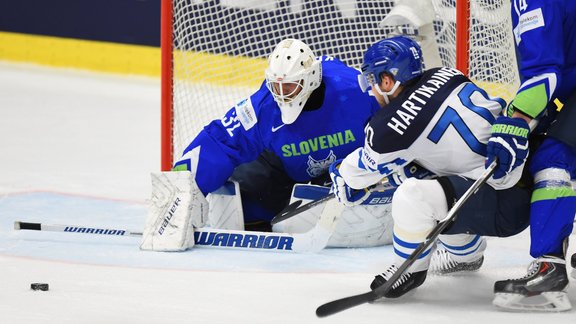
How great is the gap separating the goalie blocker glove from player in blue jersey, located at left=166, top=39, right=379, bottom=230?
3.27 feet

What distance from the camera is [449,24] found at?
425 cm

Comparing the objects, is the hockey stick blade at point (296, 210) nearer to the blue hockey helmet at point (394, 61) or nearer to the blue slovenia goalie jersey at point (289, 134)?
the blue slovenia goalie jersey at point (289, 134)

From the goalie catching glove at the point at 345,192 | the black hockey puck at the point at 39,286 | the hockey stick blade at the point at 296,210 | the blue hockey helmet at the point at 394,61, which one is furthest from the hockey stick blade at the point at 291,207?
the black hockey puck at the point at 39,286

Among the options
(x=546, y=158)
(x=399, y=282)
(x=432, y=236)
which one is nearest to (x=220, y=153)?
(x=399, y=282)

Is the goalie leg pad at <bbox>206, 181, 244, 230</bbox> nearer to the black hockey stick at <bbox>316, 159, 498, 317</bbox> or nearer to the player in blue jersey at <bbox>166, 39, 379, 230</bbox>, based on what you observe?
the player in blue jersey at <bbox>166, 39, 379, 230</bbox>

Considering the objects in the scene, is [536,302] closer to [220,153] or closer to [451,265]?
[451,265]

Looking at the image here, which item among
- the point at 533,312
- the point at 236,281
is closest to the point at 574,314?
the point at 533,312

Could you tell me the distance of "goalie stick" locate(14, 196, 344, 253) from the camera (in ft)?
12.0

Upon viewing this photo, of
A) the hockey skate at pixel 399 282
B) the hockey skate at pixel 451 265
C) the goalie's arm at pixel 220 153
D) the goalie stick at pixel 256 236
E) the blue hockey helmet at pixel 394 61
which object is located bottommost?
the goalie stick at pixel 256 236

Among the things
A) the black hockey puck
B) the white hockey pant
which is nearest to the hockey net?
the white hockey pant

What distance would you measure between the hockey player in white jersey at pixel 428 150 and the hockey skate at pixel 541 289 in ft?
0.55

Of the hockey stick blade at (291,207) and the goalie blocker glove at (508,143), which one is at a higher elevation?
the goalie blocker glove at (508,143)

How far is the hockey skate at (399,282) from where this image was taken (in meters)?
3.00

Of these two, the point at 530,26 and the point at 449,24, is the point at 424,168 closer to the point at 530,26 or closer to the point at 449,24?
the point at 530,26
